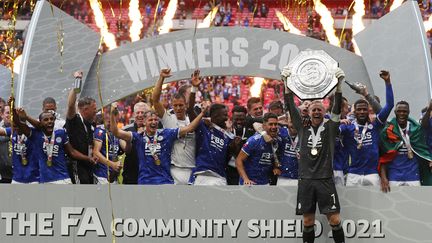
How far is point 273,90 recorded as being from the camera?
29219 millimetres

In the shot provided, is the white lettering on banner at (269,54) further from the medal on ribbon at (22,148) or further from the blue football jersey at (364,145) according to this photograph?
the medal on ribbon at (22,148)

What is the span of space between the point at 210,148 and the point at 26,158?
6.38ft

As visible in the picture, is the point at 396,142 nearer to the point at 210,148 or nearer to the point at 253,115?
the point at 253,115

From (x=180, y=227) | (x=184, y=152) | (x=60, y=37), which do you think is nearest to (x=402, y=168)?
(x=184, y=152)

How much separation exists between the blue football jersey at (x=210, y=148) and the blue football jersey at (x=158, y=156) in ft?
0.86

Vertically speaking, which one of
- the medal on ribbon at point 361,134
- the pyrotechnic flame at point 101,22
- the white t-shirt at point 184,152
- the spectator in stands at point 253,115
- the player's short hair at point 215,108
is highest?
the pyrotechnic flame at point 101,22

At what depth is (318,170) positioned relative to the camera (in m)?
8.08

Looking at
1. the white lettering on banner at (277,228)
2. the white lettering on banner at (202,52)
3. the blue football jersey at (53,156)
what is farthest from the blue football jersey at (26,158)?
the white lettering on banner at (202,52)

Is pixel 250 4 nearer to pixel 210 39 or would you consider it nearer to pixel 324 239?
pixel 210 39

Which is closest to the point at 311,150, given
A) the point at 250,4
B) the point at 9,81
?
the point at 9,81

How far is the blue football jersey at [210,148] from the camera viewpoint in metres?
8.89

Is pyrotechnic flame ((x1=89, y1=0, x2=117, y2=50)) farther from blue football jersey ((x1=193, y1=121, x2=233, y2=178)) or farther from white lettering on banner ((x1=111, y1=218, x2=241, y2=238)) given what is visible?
white lettering on banner ((x1=111, y1=218, x2=241, y2=238))

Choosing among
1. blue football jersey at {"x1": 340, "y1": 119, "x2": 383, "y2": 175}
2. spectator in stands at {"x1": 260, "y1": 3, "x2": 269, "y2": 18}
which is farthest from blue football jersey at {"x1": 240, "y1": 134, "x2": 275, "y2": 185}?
spectator in stands at {"x1": 260, "y1": 3, "x2": 269, "y2": 18}

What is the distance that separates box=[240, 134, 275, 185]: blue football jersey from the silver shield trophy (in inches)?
33.0
